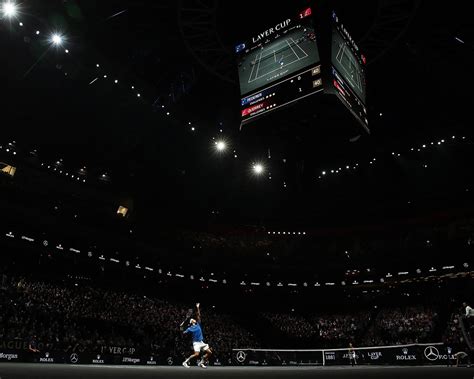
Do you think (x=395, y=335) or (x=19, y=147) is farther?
(x=395, y=335)

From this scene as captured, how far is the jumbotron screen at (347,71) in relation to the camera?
39.2 ft

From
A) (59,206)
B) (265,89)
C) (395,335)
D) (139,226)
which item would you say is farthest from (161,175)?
(395,335)

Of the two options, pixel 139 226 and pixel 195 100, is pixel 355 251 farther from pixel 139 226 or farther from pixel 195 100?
pixel 195 100

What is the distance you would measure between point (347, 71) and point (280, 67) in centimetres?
231

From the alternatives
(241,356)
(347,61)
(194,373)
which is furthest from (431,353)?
(347,61)

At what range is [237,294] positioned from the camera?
43.8 meters

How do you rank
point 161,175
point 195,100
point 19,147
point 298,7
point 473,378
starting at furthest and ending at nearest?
1. point 161,175
2. point 19,147
3. point 195,100
4. point 298,7
5. point 473,378

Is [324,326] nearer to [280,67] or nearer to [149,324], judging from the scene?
[149,324]

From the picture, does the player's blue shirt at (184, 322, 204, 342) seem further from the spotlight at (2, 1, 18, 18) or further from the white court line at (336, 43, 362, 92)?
the spotlight at (2, 1, 18, 18)

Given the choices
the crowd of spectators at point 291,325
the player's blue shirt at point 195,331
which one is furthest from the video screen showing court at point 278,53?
the crowd of spectators at point 291,325

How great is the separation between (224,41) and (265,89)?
4.19 metres

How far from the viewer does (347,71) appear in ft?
41.7

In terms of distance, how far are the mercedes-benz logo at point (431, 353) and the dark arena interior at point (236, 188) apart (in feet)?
0.27

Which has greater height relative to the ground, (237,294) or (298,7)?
(298,7)
